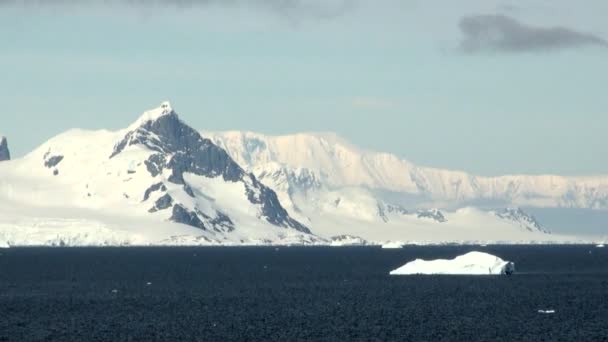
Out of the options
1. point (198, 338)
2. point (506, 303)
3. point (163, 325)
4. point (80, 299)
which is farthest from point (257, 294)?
point (198, 338)

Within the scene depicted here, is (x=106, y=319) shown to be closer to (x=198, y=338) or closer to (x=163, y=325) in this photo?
(x=163, y=325)

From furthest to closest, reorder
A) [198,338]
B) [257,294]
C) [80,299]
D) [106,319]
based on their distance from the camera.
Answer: [257,294]
[80,299]
[106,319]
[198,338]

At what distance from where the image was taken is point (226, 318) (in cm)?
14750

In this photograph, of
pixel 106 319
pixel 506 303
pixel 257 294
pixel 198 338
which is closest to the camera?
pixel 198 338

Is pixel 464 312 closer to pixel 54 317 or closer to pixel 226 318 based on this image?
pixel 226 318

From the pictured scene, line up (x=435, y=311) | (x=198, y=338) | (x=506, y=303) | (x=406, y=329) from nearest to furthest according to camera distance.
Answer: (x=198, y=338)
(x=406, y=329)
(x=435, y=311)
(x=506, y=303)

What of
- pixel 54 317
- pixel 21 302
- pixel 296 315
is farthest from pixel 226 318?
pixel 21 302

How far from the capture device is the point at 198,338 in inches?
4953

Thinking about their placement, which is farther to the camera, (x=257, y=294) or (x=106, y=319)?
(x=257, y=294)

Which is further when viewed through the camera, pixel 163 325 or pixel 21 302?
pixel 21 302

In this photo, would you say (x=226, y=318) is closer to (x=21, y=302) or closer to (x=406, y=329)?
(x=406, y=329)

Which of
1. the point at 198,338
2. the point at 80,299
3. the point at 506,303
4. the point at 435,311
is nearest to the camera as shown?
the point at 198,338

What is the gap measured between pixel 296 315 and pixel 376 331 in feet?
66.5

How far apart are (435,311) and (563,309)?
1577cm
